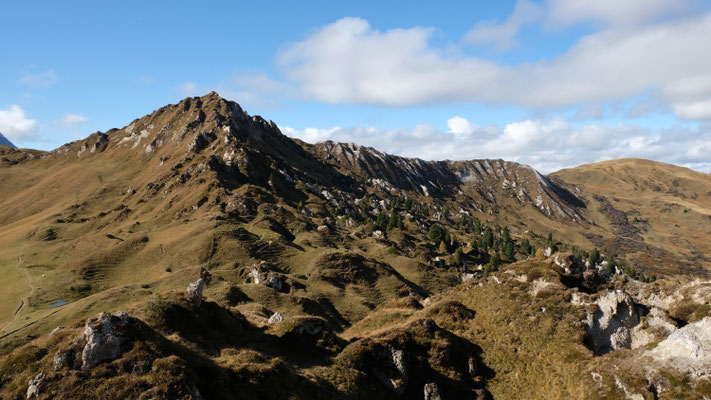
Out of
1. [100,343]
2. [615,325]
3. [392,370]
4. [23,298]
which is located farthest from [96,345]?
[23,298]

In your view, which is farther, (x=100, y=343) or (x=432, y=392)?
(x=432, y=392)

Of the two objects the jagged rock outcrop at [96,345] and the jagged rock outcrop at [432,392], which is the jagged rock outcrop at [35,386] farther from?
the jagged rock outcrop at [432,392]

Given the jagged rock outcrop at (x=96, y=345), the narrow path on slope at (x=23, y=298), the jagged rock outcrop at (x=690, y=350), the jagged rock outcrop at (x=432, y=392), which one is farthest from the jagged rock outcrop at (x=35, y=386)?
the narrow path on slope at (x=23, y=298)

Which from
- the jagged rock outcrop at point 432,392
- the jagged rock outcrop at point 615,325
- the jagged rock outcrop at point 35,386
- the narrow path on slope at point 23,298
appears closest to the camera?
the jagged rock outcrop at point 35,386

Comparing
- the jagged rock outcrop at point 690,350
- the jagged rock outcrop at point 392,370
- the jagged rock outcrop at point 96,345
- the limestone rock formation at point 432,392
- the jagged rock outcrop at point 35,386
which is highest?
the jagged rock outcrop at point 96,345

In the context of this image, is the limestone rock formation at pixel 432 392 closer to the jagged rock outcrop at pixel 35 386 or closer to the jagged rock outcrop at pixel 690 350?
the jagged rock outcrop at pixel 690 350

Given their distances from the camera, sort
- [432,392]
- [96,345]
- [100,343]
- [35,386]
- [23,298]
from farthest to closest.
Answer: [23,298]
[432,392]
[100,343]
[96,345]
[35,386]

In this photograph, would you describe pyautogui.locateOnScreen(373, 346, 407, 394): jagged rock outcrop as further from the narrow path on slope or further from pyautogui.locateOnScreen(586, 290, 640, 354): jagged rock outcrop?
the narrow path on slope

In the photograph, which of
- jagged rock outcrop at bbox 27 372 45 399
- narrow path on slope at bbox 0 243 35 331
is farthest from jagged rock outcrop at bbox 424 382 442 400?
narrow path on slope at bbox 0 243 35 331

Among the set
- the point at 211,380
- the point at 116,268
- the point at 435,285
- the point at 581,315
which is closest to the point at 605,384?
the point at 581,315

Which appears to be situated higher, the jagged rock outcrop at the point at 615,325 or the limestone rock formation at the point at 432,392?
the jagged rock outcrop at the point at 615,325

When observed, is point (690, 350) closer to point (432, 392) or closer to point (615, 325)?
point (615, 325)

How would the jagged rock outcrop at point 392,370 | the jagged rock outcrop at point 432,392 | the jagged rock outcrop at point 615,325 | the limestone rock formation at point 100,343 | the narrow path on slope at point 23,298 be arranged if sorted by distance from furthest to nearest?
the narrow path on slope at point 23,298 → the jagged rock outcrop at point 615,325 → the jagged rock outcrop at point 432,392 → the jagged rock outcrop at point 392,370 → the limestone rock formation at point 100,343

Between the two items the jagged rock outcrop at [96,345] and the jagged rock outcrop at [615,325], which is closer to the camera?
the jagged rock outcrop at [96,345]
